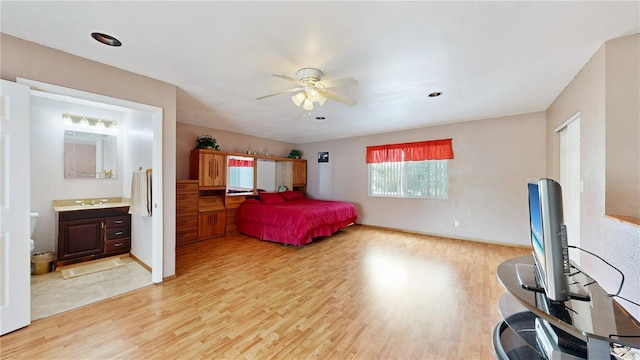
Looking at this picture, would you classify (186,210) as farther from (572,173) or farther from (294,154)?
(572,173)

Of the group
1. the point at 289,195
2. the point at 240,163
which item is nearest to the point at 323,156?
the point at 289,195

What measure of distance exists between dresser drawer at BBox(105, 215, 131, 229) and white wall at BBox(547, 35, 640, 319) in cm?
554

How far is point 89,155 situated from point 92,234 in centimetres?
131

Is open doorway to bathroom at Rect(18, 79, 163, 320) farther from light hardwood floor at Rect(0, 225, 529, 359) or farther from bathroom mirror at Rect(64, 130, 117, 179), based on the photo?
light hardwood floor at Rect(0, 225, 529, 359)

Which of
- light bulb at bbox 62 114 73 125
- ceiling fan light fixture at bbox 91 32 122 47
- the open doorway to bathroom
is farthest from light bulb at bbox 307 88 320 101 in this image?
light bulb at bbox 62 114 73 125

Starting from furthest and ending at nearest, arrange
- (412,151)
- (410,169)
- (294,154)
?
(294,154) < (410,169) < (412,151)

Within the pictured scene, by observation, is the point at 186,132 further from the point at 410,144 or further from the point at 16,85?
the point at 410,144

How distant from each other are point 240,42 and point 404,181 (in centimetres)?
446

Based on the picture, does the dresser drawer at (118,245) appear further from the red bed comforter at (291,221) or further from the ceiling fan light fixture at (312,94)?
the ceiling fan light fixture at (312,94)

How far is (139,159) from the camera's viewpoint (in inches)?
138

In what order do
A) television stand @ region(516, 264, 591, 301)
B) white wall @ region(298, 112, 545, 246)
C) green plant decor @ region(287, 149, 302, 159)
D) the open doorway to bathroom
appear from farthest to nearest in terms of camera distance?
1. green plant decor @ region(287, 149, 302, 159)
2. white wall @ region(298, 112, 545, 246)
3. the open doorway to bathroom
4. television stand @ region(516, 264, 591, 301)

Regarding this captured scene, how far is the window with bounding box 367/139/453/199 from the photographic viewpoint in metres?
4.85

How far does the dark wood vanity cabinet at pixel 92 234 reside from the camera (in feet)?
10.2

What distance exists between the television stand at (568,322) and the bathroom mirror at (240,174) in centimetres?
497
